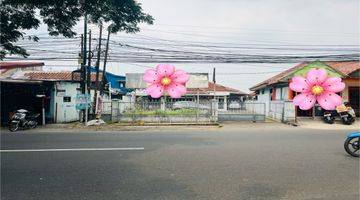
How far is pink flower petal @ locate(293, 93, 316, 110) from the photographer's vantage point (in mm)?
1436

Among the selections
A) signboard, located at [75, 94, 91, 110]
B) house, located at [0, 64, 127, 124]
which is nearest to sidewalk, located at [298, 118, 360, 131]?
house, located at [0, 64, 127, 124]

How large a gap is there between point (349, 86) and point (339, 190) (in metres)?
19.8

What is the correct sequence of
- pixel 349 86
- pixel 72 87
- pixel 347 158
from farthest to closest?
pixel 349 86, pixel 72 87, pixel 347 158

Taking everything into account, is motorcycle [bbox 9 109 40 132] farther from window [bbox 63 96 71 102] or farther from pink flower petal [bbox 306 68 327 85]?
pink flower petal [bbox 306 68 327 85]

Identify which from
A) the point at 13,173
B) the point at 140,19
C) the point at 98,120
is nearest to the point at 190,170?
the point at 13,173

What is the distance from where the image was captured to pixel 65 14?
17.1ft

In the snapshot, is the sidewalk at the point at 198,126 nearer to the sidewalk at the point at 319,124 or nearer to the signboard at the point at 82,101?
the sidewalk at the point at 319,124

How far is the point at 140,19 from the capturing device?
15.8 feet

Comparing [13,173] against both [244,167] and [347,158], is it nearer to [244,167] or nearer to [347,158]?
[244,167]

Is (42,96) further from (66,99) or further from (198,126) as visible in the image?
(198,126)

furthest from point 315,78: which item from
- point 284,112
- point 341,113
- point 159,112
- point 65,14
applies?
point 284,112

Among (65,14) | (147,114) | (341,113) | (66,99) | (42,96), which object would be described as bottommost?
(147,114)

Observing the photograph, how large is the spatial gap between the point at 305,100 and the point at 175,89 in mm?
504
